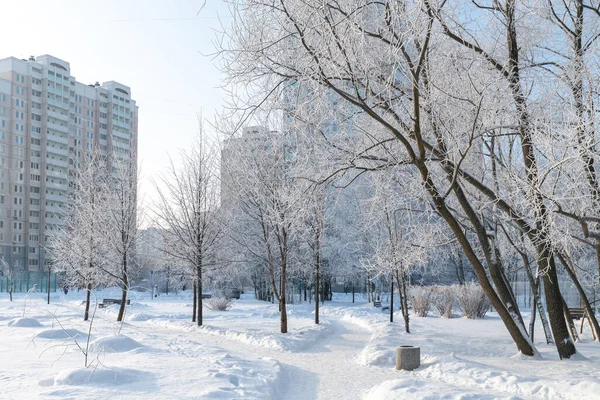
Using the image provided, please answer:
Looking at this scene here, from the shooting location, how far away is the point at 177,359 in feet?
36.0

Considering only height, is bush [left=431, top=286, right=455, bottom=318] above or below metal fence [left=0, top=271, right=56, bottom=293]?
above

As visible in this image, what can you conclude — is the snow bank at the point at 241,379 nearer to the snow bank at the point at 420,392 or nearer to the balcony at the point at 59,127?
the snow bank at the point at 420,392

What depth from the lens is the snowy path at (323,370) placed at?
939 cm

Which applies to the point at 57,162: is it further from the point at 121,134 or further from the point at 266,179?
the point at 266,179

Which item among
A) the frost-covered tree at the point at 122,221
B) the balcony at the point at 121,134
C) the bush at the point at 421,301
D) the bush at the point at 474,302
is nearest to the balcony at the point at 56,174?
the balcony at the point at 121,134

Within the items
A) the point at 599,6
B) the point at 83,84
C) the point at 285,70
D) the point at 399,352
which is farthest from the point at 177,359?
the point at 83,84

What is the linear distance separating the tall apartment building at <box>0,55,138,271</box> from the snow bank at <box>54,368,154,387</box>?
6782 cm

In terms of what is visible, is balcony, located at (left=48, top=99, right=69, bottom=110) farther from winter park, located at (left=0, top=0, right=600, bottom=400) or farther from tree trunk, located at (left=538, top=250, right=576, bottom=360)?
tree trunk, located at (left=538, top=250, right=576, bottom=360)

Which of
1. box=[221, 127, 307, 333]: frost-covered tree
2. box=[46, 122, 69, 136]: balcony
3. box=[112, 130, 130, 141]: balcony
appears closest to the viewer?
box=[221, 127, 307, 333]: frost-covered tree

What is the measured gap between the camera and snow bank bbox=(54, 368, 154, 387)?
803 centimetres

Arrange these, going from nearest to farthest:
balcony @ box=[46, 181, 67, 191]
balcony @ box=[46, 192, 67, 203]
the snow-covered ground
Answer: the snow-covered ground < balcony @ box=[46, 192, 67, 203] < balcony @ box=[46, 181, 67, 191]

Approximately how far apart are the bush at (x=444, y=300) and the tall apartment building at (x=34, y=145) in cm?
5602

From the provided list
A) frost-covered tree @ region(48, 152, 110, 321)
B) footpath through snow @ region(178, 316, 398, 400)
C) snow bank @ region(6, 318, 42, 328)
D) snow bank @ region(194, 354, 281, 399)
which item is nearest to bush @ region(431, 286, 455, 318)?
footpath through snow @ region(178, 316, 398, 400)

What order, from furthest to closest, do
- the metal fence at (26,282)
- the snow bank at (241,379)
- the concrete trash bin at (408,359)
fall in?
the metal fence at (26,282) → the concrete trash bin at (408,359) → the snow bank at (241,379)
